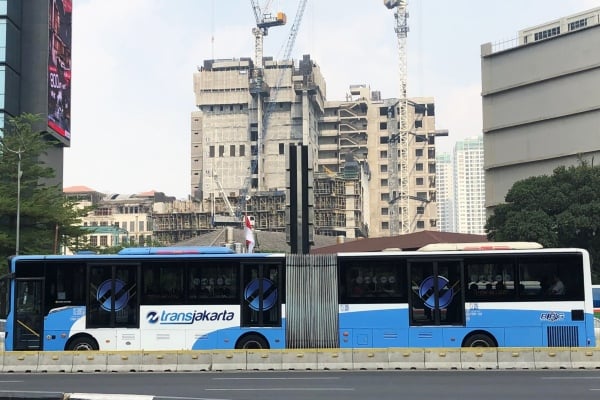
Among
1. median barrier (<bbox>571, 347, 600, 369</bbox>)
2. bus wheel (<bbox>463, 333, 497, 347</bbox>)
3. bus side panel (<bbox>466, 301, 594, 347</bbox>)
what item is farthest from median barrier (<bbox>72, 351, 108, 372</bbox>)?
median barrier (<bbox>571, 347, 600, 369</bbox>)

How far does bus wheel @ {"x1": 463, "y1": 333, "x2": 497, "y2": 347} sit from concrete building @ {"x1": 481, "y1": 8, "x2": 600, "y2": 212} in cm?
8153

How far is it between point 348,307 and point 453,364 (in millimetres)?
3406

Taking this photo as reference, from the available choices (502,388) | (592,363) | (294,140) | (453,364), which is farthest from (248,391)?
(294,140)

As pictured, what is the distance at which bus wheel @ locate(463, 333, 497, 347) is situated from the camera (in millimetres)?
22328

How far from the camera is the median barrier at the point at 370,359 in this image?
69.3ft

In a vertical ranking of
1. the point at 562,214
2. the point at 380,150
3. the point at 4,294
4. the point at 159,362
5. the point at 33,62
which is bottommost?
the point at 159,362

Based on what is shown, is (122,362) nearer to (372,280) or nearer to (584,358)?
(372,280)

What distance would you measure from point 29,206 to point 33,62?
26.3 m

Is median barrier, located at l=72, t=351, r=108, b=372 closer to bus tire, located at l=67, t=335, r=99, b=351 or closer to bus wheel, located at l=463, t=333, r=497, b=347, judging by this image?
bus tire, located at l=67, t=335, r=99, b=351

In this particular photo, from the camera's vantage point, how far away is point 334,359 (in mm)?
21328

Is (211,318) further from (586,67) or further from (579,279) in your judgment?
(586,67)

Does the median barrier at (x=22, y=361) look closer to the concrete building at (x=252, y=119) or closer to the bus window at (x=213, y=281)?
the bus window at (x=213, y=281)

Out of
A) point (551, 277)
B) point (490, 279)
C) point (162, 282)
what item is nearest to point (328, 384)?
point (490, 279)

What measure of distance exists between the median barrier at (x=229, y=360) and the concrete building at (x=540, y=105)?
85.4 metres
